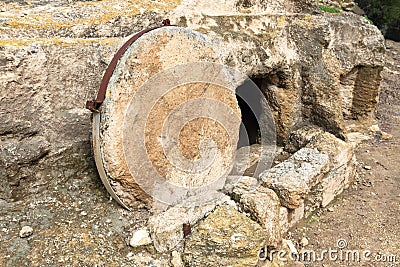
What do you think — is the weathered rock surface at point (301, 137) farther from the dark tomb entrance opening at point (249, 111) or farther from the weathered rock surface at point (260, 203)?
the weathered rock surface at point (260, 203)

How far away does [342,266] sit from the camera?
4.03m

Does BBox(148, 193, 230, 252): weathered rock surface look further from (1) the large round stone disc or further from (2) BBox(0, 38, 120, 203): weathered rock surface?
(2) BBox(0, 38, 120, 203): weathered rock surface

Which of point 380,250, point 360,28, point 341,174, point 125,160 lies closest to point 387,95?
point 360,28

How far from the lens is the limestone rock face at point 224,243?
3193mm

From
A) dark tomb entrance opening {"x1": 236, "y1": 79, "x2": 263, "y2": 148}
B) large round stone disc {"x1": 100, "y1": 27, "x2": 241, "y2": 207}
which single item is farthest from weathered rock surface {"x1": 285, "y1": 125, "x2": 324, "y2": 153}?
large round stone disc {"x1": 100, "y1": 27, "x2": 241, "y2": 207}

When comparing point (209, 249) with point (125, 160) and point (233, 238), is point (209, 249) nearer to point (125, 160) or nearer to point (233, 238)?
Result: point (233, 238)

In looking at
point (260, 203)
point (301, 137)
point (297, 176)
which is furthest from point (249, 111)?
point (260, 203)

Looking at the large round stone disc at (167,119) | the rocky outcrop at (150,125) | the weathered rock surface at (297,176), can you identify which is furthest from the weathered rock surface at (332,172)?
the large round stone disc at (167,119)

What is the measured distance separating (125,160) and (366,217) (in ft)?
10.1

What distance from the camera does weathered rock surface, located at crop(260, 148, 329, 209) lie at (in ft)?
13.5

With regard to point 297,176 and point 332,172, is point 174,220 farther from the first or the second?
point 332,172

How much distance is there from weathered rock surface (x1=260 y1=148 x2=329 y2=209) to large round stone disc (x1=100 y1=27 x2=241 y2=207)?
63 centimetres

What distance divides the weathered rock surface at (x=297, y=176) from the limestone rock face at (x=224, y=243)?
29.2 inches

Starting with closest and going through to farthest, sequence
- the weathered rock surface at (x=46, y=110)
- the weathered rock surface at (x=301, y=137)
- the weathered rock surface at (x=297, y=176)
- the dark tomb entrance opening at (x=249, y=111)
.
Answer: the weathered rock surface at (x=46, y=110) < the weathered rock surface at (x=297, y=176) < the weathered rock surface at (x=301, y=137) < the dark tomb entrance opening at (x=249, y=111)
